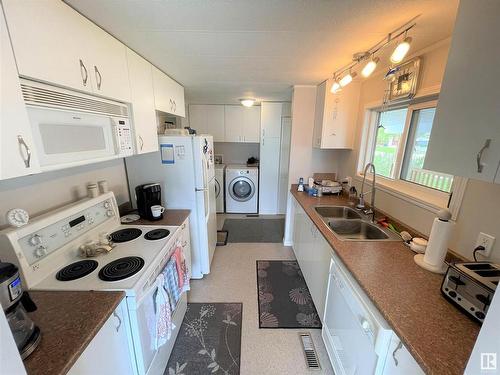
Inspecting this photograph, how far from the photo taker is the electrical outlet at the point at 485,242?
1.09 m

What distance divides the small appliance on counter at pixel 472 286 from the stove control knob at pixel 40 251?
6.79ft

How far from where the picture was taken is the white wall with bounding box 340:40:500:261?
43.3 inches

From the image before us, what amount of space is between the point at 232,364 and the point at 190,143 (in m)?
1.96

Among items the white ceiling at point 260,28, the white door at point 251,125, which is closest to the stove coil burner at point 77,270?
the white ceiling at point 260,28

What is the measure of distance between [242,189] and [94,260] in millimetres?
3209

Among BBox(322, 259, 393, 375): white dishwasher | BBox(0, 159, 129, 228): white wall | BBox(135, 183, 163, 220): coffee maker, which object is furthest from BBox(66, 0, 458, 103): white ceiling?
BBox(322, 259, 393, 375): white dishwasher

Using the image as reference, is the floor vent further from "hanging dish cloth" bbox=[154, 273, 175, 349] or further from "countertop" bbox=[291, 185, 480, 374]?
"hanging dish cloth" bbox=[154, 273, 175, 349]

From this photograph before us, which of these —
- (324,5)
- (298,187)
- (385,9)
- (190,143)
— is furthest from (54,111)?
(298,187)

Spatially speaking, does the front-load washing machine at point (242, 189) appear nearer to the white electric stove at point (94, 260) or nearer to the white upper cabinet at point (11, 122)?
the white electric stove at point (94, 260)

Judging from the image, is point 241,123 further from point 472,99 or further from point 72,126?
point 472,99

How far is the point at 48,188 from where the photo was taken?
1353 mm

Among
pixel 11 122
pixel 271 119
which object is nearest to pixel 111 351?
pixel 11 122

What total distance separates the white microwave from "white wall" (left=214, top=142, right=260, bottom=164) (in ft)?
11.0

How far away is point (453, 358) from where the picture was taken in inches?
28.7
